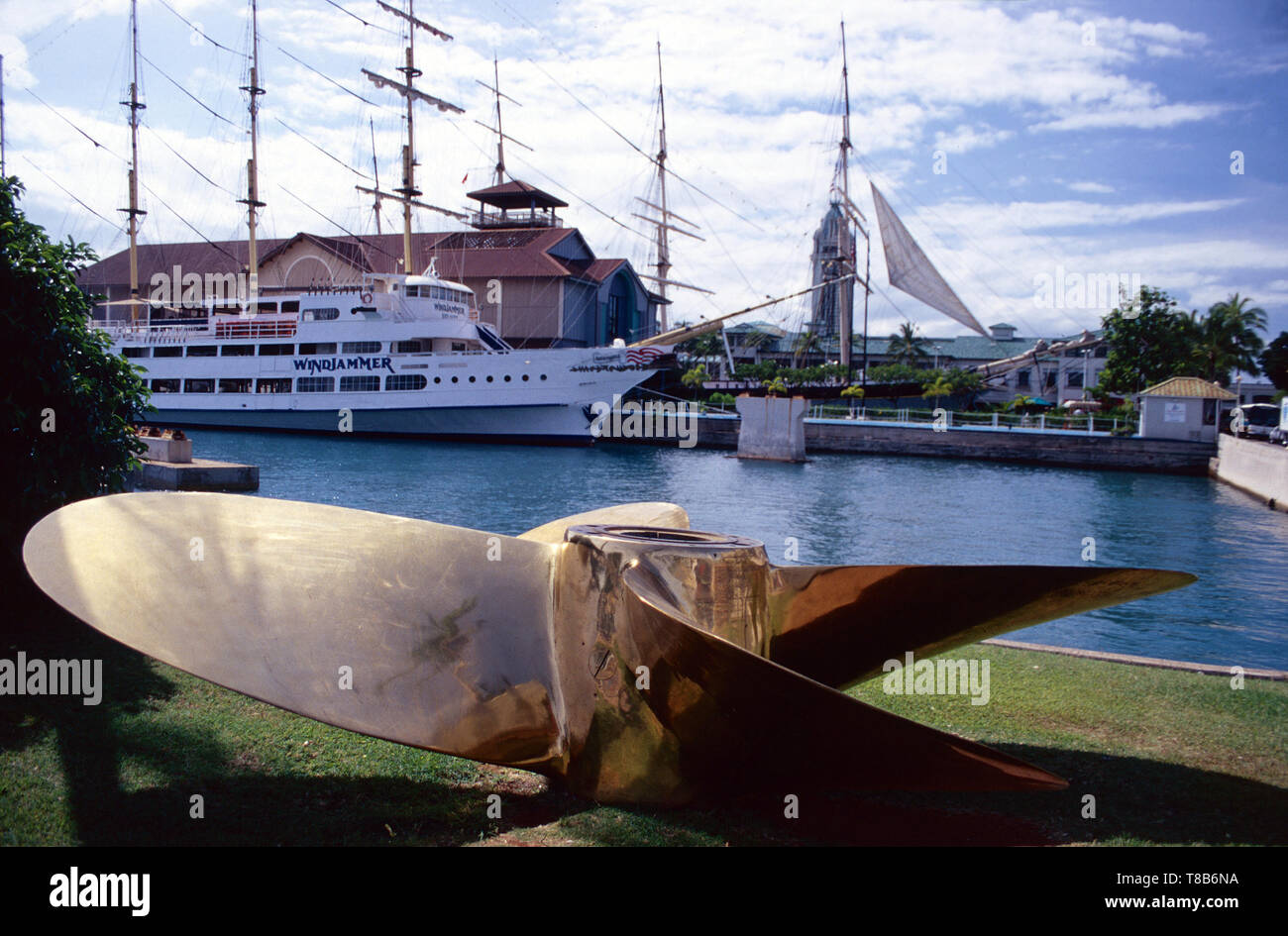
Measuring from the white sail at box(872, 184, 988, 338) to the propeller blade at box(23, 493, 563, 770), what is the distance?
6286 cm

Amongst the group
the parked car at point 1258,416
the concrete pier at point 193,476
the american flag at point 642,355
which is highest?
the american flag at point 642,355

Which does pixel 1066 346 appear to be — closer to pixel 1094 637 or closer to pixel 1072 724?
pixel 1094 637

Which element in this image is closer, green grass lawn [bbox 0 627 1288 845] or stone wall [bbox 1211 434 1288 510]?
green grass lawn [bbox 0 627 1288 845]

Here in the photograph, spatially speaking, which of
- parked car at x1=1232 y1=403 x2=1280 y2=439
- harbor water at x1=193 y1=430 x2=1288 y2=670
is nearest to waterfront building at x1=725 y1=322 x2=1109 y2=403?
parked car at x1=1232 y1=403 x2=1280 y2=439

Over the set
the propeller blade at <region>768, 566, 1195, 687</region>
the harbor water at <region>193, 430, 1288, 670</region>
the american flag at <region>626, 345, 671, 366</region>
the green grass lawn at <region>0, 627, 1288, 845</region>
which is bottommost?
the harbor water at <region>193, 430, 1288, 670</region>

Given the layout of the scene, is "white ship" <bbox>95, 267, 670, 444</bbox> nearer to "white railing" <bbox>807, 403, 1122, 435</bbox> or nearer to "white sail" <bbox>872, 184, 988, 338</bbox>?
"white railing" <bbox>807, 403, 1122, 435</bbox>

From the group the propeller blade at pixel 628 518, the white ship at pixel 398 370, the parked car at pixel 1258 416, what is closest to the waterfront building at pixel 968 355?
the parked car at pixel 1258 416

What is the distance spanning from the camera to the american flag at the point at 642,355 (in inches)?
1886

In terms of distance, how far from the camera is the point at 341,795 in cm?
445

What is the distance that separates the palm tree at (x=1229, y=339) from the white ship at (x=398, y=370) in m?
40.9

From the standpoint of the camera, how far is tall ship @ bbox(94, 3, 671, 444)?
47781 mm

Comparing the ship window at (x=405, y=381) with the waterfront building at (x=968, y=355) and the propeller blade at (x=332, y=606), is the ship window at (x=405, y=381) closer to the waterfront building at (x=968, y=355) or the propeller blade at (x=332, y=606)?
the waterfront building at (x=968, y=355)

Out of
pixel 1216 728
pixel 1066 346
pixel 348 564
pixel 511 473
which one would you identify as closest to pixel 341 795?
pixel 348 564
